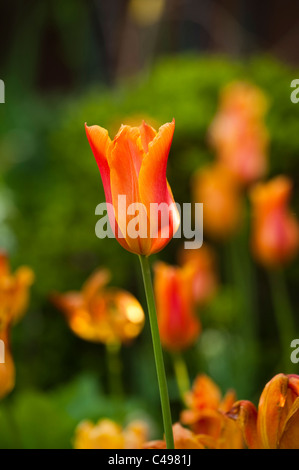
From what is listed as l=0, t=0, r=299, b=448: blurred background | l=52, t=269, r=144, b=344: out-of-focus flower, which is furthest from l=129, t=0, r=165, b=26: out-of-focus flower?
l=52, t=269, r=144, b=344: out-of-focus flower

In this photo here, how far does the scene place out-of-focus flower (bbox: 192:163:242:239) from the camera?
1126 mm

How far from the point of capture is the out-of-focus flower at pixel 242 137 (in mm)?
1055

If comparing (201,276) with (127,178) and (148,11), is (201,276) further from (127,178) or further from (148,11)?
(148,11)

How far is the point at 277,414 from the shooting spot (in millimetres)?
351

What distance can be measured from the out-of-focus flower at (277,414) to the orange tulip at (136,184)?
9 centimetres

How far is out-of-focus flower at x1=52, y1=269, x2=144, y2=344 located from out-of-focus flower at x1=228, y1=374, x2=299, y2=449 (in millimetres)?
167

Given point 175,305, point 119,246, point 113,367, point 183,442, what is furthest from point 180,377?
point 119,246

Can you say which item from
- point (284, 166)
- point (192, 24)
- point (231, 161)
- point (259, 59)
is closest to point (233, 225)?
point (231, 161)

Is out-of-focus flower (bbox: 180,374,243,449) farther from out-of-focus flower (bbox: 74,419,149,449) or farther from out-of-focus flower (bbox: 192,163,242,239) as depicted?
out-of-focus flower (bbox: 192,163,242,239)

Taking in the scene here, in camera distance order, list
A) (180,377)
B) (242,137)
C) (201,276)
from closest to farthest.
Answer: (180,377)
(242,137)
(201,276)

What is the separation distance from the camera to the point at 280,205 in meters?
0.87

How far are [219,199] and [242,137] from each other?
0.12m

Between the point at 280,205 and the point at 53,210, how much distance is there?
72 centimetres
